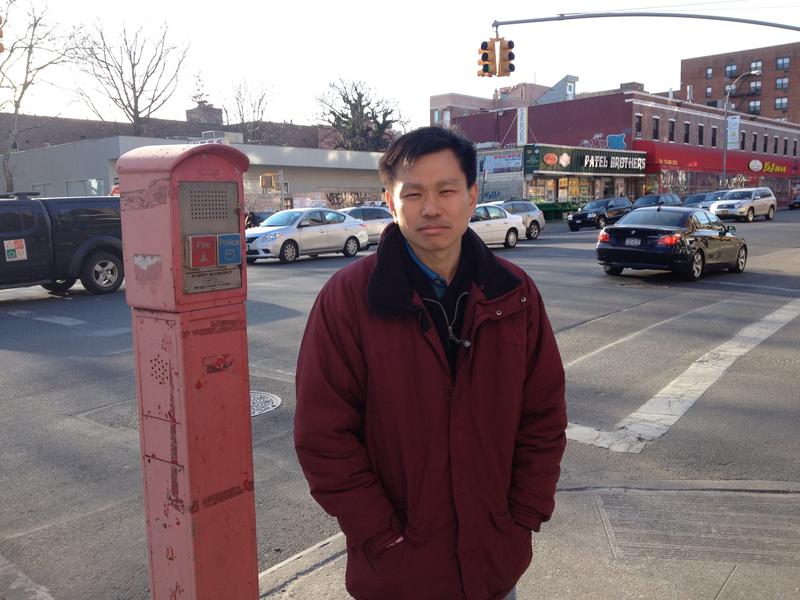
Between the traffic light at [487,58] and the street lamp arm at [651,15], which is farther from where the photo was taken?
the traffic light at [487,58]

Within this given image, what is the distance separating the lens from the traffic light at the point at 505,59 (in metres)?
19.4

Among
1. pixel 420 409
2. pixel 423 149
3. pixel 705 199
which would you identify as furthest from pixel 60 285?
pixel 705 199

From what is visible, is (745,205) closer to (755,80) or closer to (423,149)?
(423,149)

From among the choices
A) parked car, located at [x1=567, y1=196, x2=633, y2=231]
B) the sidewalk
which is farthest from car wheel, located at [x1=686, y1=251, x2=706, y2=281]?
parked car, located at [x1=567, y1=196, x2=633, y2=231]

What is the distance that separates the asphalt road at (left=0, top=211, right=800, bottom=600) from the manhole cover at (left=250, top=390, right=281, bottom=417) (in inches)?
3.5

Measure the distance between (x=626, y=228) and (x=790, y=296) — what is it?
11.2 ft

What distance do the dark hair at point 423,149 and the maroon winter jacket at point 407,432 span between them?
10.3 inches

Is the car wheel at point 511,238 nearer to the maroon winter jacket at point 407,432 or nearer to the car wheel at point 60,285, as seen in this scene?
the car wheel at point 60,285

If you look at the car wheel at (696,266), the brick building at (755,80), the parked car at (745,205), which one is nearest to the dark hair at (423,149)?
the car wheel at (696,266)

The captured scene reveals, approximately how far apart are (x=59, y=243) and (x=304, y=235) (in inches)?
325

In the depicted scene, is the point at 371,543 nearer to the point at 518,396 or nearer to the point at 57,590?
the point at 518,396

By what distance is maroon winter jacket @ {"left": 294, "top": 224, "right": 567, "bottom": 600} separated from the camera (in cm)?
205

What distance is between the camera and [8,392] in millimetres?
7031

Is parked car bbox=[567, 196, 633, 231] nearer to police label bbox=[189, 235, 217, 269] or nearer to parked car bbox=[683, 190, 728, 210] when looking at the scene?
parked car bbox=[683, 190, 728, 210]
